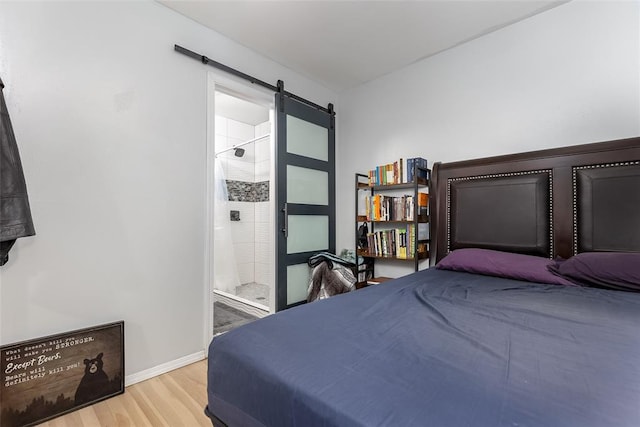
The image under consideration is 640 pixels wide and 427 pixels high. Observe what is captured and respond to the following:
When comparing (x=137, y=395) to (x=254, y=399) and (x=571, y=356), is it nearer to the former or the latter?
(x=254, y=399)

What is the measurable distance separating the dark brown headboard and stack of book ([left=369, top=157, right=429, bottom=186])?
0.14 metres

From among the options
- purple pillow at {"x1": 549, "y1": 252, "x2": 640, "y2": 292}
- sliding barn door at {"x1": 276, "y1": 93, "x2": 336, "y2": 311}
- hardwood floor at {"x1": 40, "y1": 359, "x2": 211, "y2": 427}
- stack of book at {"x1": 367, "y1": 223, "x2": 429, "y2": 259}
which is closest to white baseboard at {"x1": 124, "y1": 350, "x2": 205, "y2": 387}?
hardwood floor at {"x1": 40, "y1": 359, "x2": 211, "y2": 427}

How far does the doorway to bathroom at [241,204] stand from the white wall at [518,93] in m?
1.70

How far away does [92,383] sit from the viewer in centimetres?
176

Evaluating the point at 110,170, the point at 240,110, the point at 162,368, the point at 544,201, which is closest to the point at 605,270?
the point at 544,201

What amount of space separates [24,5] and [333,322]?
2322 mm

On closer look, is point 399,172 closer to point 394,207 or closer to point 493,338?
point 394,207

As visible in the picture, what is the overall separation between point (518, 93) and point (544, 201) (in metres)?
0.88

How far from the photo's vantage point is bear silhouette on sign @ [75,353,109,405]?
1.72m

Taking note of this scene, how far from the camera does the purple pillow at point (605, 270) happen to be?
1574 mm

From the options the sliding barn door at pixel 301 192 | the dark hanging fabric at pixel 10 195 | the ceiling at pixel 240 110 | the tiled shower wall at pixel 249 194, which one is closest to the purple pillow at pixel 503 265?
the sliding barn door at pixel 301 192

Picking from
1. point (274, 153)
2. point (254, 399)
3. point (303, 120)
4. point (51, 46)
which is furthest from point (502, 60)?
point (51, 46)

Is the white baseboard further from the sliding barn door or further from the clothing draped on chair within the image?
the clothing draped on chair

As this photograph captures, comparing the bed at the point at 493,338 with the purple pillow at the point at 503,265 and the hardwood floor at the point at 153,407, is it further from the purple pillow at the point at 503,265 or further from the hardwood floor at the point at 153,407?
the hardwood floor at the point at 153,407
